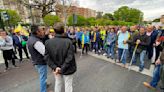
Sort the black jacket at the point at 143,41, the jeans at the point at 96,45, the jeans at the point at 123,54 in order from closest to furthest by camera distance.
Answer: the black jacket at the point at 143,41 < the jeans at the point at 123,54 < the jeans at the point at 96,45

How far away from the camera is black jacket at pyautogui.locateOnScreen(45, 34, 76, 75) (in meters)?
2.66

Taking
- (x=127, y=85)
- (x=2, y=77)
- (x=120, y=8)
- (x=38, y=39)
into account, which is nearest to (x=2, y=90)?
(x=2, y=77)

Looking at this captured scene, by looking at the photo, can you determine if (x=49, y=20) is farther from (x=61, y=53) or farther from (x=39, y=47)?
(x=61, y=53)

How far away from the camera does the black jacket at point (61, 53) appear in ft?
8.73

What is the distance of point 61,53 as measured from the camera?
2.70m

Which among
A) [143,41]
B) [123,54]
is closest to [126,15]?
[123,54]

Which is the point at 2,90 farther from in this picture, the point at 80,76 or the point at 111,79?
the point at 111,79

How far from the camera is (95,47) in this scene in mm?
9578

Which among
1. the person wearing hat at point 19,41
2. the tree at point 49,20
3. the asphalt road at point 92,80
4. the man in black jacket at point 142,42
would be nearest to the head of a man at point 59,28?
the asphalt road at point 92,80

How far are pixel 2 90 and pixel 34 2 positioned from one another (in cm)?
2347

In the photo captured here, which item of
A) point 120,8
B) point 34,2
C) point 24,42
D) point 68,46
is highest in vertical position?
point 120,8

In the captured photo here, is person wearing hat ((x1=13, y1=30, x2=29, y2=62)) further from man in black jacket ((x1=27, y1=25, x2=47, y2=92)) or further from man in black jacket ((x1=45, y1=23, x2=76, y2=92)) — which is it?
man in black jacket ((x1=45, y1=23, x2=76, y2=92))

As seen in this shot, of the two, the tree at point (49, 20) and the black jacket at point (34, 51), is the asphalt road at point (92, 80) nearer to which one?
the black jacket at point (34, 51)

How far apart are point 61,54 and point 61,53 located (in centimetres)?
2
